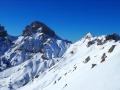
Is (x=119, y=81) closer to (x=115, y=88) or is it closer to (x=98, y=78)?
(x=115, y=88)

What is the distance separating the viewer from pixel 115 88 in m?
39.8

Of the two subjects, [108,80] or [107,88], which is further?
[108,80]

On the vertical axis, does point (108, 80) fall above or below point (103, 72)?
below

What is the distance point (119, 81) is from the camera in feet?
138

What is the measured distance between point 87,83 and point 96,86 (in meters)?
5.19

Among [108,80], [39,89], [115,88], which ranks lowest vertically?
[115,88]

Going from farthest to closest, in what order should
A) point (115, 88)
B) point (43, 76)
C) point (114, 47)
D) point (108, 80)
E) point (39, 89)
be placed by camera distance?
point (43, 76) → point (39, 89) → point (114, 47) → point (108, 80) → point (115, 88)

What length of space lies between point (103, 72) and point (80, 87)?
533cm

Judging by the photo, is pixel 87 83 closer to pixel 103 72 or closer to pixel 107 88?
pixel 103 72

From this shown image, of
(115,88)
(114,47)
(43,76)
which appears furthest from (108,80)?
(43,76)

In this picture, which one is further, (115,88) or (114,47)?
(114,47)

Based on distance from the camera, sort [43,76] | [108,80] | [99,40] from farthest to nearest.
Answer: [99,40] → [43,76] → [108,80]

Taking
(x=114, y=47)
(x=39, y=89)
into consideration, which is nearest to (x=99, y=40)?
(x=39, y=89)

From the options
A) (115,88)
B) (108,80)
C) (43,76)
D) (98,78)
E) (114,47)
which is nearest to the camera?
(115,88)
